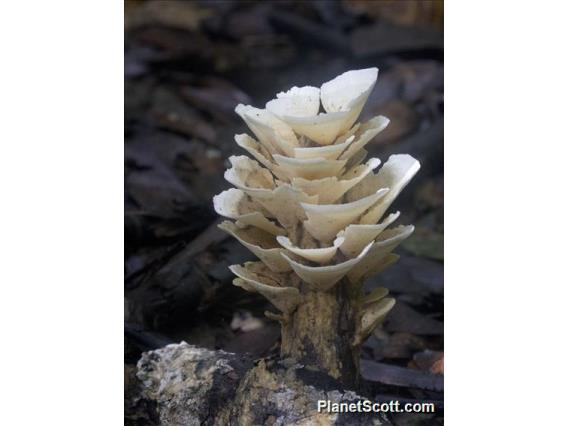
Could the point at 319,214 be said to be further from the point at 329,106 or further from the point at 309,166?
the point at 329,106

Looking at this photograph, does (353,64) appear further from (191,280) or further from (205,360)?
(205,360)

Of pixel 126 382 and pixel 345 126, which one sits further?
pixel 126 382

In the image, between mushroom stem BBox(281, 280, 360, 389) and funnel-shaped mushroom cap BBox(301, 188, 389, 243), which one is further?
mushroom stem BBox(281, 280, 360, 389)

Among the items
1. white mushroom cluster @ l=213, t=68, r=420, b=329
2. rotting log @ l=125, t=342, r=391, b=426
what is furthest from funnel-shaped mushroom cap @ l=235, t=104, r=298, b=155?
rotting log @ l=125, t=342, r=391, b=426

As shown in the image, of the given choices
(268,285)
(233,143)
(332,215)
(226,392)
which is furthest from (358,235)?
(233,143)

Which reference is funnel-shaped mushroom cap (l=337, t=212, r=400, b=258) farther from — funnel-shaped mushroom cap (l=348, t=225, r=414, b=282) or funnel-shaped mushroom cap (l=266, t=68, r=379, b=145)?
funnel-shaped mushroom cap (l=266, t=68, r=379, b=145)
